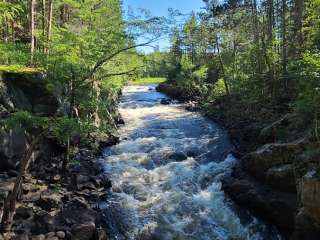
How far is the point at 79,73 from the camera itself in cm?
1407

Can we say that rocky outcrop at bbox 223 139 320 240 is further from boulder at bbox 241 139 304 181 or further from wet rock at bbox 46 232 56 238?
wet rock at bbox 46 232 56 238

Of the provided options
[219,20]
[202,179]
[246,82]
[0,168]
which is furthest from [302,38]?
[0,168]

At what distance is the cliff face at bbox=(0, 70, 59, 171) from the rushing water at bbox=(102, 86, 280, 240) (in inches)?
153

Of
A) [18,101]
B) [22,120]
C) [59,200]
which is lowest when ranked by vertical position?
[59,200]

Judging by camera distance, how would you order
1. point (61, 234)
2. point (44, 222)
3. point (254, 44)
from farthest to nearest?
point (254, 44), point (44, 222), point (61, 234)

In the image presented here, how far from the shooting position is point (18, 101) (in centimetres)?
1572

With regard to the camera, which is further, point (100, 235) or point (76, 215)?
point (76, 215)

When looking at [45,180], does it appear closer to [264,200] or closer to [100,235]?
[100,235]

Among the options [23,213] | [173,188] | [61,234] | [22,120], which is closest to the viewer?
[22,120]

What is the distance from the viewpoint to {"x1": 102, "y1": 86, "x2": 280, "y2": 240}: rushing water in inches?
515

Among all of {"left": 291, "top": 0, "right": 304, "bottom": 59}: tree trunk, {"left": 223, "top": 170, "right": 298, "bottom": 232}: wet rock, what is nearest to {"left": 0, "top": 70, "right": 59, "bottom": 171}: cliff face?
{"left": 223, "top": 170, "right": 298, "bottom": 232}: wet rock

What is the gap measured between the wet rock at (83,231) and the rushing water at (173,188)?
1036 millimetres

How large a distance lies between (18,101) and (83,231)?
654 cm

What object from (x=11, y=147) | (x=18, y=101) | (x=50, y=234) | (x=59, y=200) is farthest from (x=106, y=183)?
(x=50, y=234)
